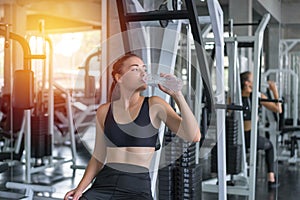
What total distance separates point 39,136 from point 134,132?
9.21 ft

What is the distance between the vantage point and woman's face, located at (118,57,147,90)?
1.81m

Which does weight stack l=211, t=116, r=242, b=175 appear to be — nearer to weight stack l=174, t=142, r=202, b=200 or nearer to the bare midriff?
weight stack l=174, t=142, r=202, b=200

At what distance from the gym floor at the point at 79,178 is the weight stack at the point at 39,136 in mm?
205

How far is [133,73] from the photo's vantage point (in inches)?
71.2

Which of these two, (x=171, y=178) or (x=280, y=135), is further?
(x=280, y=135)

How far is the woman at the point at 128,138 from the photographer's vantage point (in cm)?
176

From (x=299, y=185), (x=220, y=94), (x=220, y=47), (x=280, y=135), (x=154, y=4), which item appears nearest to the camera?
(x=220, y=47)

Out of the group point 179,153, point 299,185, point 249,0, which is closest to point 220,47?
point 179,153

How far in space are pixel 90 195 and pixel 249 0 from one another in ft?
8.87

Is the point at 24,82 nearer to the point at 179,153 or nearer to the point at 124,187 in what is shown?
the point at 179,153

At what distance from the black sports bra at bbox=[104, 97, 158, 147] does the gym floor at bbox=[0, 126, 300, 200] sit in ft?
3.97

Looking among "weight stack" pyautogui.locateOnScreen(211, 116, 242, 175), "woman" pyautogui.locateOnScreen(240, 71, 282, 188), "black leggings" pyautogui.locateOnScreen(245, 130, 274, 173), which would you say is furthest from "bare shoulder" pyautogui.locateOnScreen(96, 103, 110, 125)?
"black leggings" pyautogui.locateOnScreen(245, 130, 274, 173)

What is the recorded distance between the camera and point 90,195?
1.75 metres

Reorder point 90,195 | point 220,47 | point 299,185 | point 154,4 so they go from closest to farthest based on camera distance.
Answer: point 90,195 → point 220,47 → point 154,4 → point 299,185
